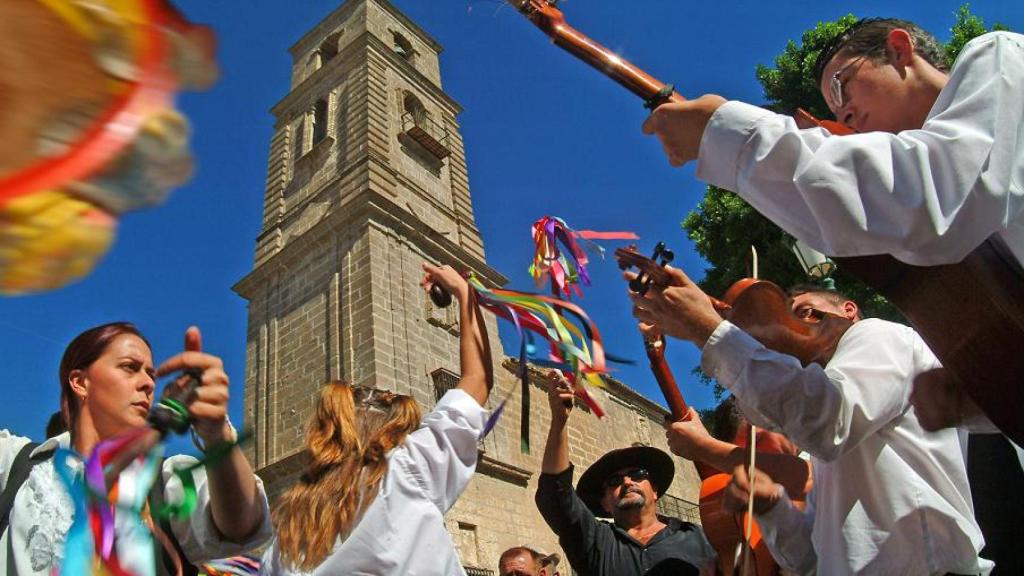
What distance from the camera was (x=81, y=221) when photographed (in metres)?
1.03

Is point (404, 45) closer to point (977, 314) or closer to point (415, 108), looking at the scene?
point (415, 108)

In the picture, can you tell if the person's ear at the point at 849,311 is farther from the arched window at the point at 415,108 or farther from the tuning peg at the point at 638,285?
the arched window at the point at 415,108

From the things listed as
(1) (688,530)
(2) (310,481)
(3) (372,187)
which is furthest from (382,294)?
(2) (310,481)

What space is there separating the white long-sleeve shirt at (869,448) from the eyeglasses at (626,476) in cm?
210

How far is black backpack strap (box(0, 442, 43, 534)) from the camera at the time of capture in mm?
1699

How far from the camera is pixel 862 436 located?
154 cm

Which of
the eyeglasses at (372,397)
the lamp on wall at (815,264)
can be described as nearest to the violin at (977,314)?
the eyeglasses at (372,397)

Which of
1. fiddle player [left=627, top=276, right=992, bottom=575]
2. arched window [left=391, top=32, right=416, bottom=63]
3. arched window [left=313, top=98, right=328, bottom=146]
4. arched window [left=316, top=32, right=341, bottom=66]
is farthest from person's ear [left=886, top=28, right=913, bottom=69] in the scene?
arched window [left=316, top=32, right=341, bottom=66]

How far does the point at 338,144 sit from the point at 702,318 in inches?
611

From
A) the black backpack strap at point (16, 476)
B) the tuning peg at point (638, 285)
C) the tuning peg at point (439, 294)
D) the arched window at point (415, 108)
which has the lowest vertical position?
the black backpack strap at point (16, 476)

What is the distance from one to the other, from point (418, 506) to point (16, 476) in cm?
99

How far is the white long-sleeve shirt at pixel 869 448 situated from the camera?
1.50m

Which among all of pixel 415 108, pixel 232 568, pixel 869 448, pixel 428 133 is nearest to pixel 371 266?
pixel 428 133

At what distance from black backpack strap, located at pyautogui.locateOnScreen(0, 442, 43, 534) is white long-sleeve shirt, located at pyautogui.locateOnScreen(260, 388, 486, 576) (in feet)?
2.17
